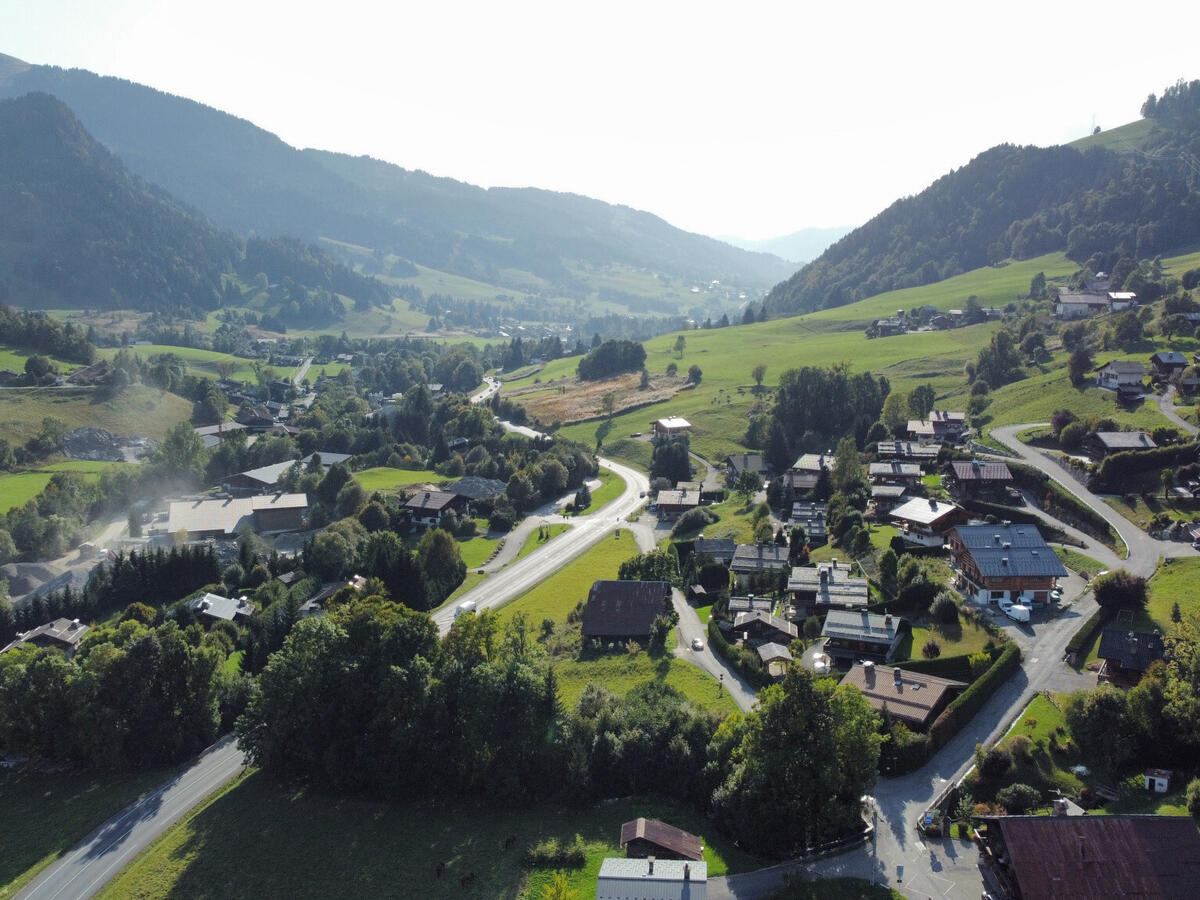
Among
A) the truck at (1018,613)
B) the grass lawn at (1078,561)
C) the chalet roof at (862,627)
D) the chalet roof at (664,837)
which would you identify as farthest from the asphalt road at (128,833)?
the grass lawn at (1078,561)

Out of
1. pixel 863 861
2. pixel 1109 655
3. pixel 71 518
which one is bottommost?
pixel 71 518

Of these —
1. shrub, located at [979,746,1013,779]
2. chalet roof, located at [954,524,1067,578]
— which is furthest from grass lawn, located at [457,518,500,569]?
shrub, located at [979,746,1013,779]

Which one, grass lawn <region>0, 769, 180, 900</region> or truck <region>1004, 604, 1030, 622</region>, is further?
truck <region>1004, 604, 1030, 622</region>

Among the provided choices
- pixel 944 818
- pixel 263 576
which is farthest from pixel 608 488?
pixel 944 818

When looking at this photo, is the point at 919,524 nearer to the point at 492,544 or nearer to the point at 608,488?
the point at 492,544

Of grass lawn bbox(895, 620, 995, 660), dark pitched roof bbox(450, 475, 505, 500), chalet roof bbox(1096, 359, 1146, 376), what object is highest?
chalet roof bbox(1096, 359, 1146, 376)

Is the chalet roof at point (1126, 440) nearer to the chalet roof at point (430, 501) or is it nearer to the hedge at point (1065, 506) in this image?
the hedge at point (1065, 506)

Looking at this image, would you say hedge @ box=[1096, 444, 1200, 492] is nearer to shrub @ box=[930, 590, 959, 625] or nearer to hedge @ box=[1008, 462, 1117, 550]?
hedge @ box=[1008, 462, 1117, 550]
